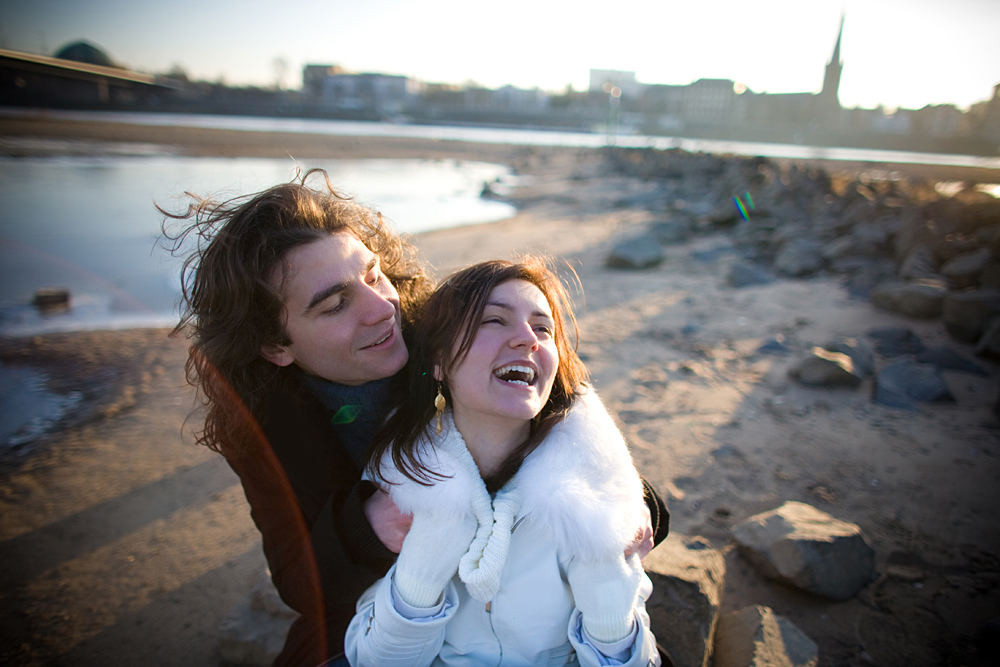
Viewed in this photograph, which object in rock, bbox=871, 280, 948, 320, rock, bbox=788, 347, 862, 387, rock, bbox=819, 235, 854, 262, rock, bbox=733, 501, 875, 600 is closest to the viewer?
rock, bbox=733, 501, 875, 600

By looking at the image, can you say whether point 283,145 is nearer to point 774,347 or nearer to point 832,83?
point 774,347

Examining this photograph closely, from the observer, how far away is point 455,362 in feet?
5.17

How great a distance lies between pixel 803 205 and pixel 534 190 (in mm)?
10822

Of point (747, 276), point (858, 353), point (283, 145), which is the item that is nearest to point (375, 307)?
point (858, 353)

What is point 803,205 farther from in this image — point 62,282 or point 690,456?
point 62,282

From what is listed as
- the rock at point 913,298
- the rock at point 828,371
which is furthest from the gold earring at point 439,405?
the rock at point 913,298

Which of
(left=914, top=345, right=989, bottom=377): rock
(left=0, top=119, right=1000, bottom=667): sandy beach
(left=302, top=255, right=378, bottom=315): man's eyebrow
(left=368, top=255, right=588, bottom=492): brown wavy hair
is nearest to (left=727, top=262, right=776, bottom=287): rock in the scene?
(left=0, top=119, right=1000, bottom=667): sandy beach

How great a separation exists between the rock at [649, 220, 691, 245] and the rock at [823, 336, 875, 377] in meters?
5.76

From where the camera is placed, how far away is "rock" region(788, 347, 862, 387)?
419 cm

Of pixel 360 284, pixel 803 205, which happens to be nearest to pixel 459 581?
pixel 360 284

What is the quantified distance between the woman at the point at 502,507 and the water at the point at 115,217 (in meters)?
1.16

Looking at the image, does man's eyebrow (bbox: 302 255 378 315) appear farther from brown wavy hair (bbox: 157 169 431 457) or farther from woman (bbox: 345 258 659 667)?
woman (bbox: 345 258 659 667)

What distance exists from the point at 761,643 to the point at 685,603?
0.29 metres

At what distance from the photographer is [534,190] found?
2034 centimetres
